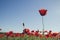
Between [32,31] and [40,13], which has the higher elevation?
[40,13]

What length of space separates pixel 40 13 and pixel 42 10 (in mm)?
133

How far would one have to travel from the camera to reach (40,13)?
3.04 m

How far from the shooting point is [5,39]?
224cm

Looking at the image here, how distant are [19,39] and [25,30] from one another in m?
0.68

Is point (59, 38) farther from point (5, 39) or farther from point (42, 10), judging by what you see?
point (5, 39)

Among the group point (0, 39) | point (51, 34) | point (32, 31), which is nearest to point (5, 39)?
point (0, 39)

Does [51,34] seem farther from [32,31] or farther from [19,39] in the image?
[19,39]

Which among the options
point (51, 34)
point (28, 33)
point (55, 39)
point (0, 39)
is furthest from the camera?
point (51, 34)

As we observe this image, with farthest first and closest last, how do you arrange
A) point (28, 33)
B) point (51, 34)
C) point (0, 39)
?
point (51, 34) → point (28, 33) → point (0, 39)

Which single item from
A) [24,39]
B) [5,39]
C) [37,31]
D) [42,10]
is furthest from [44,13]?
[5,39]

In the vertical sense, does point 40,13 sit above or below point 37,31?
above

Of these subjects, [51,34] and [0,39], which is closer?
[0,39]

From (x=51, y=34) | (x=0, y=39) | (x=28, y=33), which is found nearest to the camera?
(x=0, y=39)

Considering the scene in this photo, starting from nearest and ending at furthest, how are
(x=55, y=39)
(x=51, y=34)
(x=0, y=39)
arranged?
(x=0, y=39) < (x=55, y=39) < (x=51, y=34)
